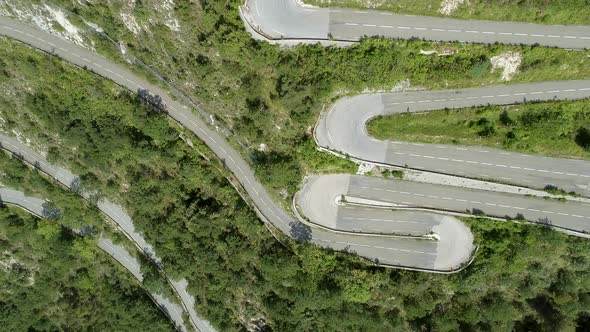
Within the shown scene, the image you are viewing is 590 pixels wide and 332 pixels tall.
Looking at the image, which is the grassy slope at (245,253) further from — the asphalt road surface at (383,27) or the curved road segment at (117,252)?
the asphalt road surface at (383,27)

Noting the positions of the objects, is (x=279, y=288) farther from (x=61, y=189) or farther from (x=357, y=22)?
(x=61, y=189)

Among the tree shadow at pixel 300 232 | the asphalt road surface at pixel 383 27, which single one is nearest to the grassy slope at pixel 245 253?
the tree shadow at pixel 300 232

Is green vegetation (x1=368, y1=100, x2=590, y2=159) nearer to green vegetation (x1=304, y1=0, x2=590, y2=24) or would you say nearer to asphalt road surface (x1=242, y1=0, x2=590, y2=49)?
asphalt road surface (x1=242, y1=0, x2=590, y2=49)

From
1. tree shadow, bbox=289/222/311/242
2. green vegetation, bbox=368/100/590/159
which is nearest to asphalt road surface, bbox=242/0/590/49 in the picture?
green vegetation, bbox=368/100/590/159

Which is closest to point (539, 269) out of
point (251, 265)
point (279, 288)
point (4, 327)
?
point (279, 288)

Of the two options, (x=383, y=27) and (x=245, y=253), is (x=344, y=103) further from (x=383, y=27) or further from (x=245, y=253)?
(x=245, y=253)

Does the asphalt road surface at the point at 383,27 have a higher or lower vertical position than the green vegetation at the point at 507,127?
higher
